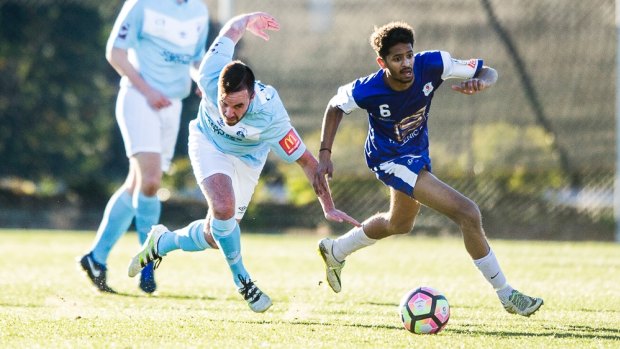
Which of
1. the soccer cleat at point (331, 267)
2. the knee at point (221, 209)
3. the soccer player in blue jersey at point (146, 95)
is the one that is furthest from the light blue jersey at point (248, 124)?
the soccer player in blue jersey at point (146, 95)

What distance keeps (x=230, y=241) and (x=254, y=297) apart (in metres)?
0.36

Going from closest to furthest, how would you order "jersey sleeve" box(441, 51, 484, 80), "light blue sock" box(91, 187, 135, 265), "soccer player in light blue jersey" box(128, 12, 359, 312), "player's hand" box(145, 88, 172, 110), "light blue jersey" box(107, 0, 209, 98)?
"soccer player in light blue jersey" box(128, 12, 359, 312)
"jersey sleeve" box(441, 51, 484, 80)
"player's hand" box(145, 88, 172, 110)
"light blue sock" box(91, 187, 135, 265)
"light blue jersey" box(107, 0, 209, 98)

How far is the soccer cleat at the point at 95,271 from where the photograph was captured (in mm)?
6895

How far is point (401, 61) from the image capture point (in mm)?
5770

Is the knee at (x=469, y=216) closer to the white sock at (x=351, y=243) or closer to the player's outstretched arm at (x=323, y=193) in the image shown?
the player's outstretched arm at (x=323, y=193)

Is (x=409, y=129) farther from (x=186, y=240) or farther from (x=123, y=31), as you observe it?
(x=123, y=31)

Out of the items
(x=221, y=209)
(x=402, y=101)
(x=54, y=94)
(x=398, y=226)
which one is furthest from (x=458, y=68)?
(x=54, y=94)

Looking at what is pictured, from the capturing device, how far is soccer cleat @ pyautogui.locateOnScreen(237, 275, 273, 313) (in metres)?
5.61

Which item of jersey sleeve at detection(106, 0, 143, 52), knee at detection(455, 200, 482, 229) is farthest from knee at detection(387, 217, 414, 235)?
jersey sleeve at detection(106, 0, 143, 52)

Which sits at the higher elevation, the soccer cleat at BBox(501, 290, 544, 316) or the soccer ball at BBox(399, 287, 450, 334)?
the soccer ball at BBox(399, 287, 450, 334)

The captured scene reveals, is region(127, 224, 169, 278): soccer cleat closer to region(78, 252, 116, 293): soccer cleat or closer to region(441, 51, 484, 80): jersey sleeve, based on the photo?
region(78, 252, 116, 293): soccer cleat

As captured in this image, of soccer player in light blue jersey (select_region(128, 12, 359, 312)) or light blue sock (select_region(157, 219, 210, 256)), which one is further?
light blue sock (select_region(157, 219, 210, 256))

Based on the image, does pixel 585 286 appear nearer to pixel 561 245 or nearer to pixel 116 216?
pixel 116 216

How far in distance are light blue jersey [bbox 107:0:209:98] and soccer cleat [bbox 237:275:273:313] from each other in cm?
214
